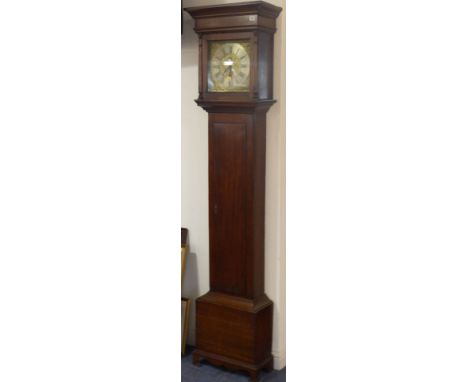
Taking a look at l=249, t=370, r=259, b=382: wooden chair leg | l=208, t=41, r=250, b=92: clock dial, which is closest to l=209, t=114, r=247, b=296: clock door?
l=208, t=41, r=250, b=92: clock dial

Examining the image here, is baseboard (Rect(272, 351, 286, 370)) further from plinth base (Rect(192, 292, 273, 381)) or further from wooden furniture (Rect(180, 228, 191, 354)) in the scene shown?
wooden furniture (Rect(180, 228, 191, 354))

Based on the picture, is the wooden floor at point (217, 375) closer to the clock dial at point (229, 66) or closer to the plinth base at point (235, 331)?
the plinth base at point (235, 331)

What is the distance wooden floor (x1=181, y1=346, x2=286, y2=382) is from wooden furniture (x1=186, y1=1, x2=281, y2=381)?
0.14ft

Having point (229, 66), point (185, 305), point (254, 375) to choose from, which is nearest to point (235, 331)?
point (254, 375)

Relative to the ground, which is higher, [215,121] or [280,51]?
[280,51]

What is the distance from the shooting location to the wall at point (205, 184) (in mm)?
2455

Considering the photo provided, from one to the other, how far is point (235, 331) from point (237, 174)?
66cm

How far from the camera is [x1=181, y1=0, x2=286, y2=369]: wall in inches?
96.7
